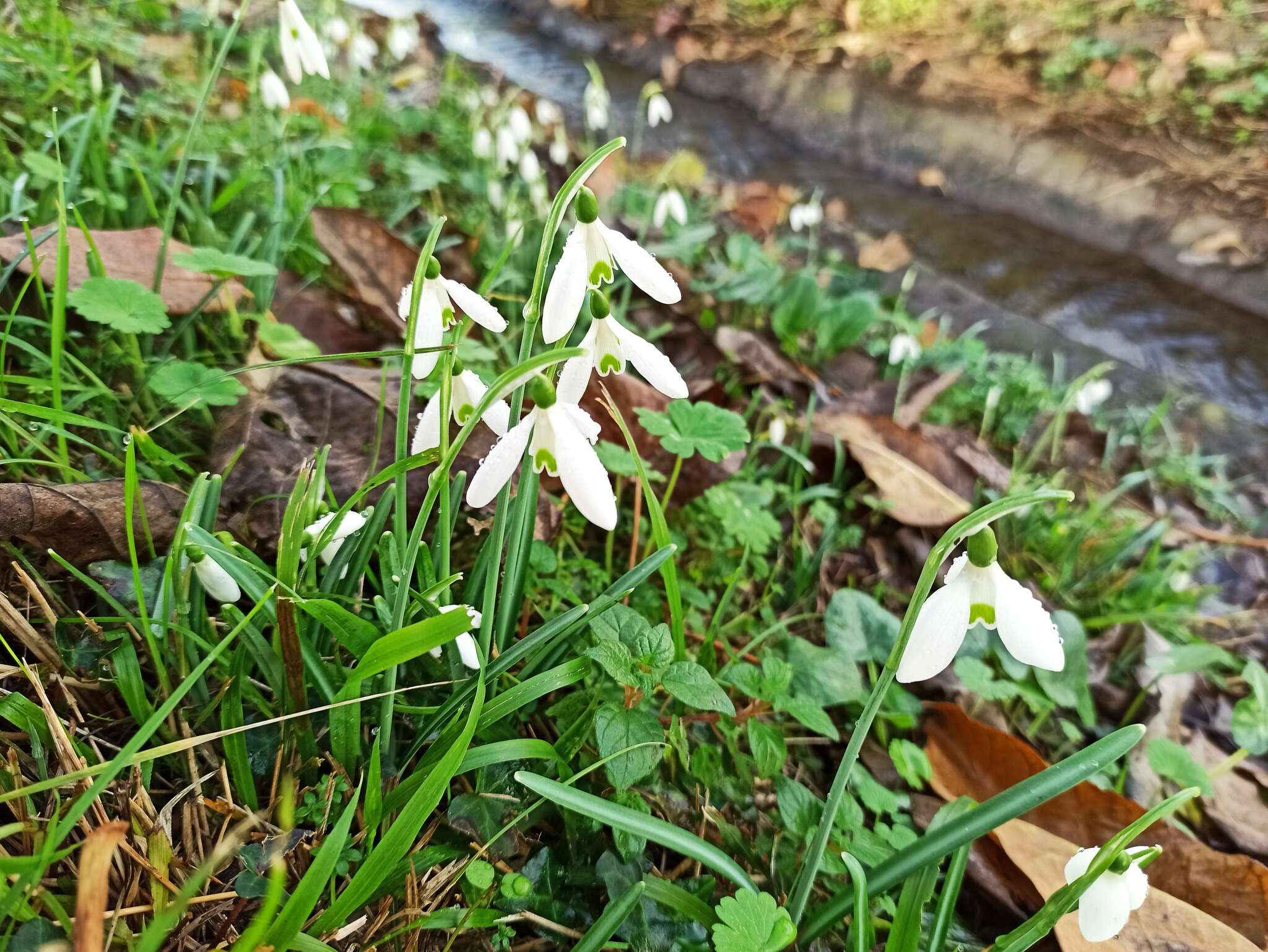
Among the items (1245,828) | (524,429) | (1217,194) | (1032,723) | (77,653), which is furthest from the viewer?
(1217,194)

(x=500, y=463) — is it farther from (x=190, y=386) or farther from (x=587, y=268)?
(x=190, y=386)

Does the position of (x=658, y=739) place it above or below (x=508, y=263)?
below

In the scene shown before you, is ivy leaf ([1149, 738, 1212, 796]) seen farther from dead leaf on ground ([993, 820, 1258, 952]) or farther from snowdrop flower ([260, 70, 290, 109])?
snowdrop flower ([260, 70, 290, 109])

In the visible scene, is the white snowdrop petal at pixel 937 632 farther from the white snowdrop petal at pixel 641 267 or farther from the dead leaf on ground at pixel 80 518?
the dead leaf on ground at pixel 80 518

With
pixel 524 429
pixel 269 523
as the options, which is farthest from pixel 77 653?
pixel 524 429

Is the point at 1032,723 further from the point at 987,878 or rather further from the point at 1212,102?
the point at 1212,102
